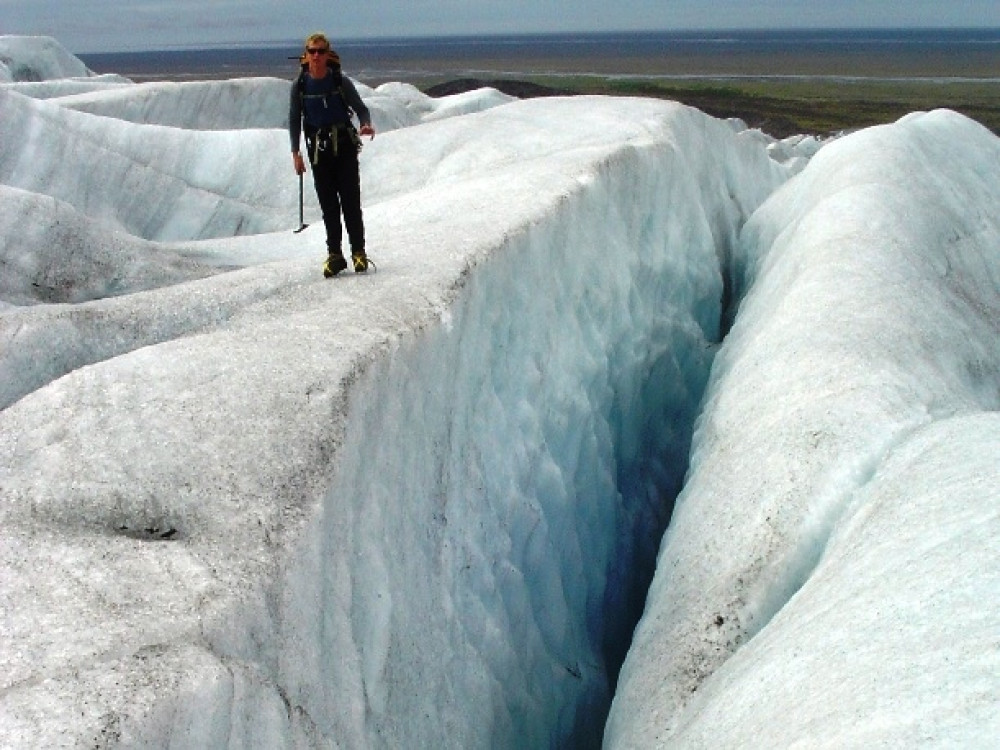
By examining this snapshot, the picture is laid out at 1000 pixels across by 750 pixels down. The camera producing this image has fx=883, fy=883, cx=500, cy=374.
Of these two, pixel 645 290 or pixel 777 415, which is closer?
pixel 777 415

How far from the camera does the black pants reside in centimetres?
573

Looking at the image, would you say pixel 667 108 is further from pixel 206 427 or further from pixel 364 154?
pixel 206 427

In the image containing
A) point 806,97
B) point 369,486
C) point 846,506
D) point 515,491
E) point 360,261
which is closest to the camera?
point 369,486

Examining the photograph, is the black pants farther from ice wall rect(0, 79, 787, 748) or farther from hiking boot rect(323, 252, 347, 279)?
ice wall rect(0, 79, 787, 748)

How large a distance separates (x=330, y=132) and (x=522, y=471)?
2511 millimetres

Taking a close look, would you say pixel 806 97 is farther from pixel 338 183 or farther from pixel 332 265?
pixel 332 265

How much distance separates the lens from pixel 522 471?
5.68 m

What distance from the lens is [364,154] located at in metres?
12.3

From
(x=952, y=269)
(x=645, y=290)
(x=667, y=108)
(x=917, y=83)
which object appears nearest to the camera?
(x=952, y=269)

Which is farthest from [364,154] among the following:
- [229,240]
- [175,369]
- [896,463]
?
[896,463]

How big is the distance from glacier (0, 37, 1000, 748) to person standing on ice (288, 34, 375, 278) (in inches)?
15.1

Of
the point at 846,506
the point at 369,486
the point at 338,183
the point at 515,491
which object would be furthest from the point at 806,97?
the point at 369,486

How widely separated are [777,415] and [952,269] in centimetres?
328

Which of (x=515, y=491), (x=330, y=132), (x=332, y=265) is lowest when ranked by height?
(x=515, y=491)
